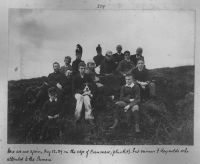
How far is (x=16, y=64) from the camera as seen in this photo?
1.23m

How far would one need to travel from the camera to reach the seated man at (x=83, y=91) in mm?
1220

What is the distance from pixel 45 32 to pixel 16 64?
0.13m

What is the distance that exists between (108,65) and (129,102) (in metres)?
0.13

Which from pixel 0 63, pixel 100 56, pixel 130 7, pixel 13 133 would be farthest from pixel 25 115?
pixel 130 7

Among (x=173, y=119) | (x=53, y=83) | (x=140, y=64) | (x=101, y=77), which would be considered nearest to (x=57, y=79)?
(x=53, y=83)

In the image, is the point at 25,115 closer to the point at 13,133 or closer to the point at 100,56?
the point at 13,133

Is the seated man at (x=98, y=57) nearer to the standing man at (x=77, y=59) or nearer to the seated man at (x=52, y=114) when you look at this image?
the standing man at (x=77, y=59)

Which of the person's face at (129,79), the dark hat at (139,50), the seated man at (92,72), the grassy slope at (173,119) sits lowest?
the grassy slope at (173,119)

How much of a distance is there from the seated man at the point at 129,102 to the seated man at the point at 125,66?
0.02 metres

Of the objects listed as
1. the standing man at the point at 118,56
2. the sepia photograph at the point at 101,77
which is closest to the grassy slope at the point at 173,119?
the sepia photograph at the point at 101,77

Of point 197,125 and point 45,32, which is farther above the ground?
point 45,32

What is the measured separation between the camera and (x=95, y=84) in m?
1.23

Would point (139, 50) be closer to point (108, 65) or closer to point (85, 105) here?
point (108, 65)

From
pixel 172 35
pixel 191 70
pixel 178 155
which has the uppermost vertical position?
pixel 172 35
